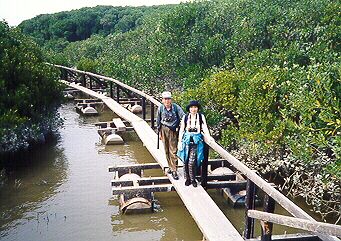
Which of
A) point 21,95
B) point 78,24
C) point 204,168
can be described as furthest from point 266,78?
point 78,24

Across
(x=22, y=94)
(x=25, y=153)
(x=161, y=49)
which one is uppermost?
(x=161, y=49)

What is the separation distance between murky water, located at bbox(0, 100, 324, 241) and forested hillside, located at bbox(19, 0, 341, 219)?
1.40 meters

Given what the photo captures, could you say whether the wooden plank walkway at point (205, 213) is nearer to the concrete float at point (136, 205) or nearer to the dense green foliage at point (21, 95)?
the concrete float at point (136, 205)

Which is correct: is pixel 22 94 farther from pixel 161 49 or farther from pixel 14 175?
pixel 161 49

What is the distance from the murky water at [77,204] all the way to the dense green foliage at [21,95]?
847 millimetres

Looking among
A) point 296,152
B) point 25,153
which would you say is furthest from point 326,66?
point 25,153

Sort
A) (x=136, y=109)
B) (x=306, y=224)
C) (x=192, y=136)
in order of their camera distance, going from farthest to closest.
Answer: (x=136, y=109), (x=192, y=136), (x=306, y=224)

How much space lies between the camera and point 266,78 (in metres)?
9.22

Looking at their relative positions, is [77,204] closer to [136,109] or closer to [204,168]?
[204,168]

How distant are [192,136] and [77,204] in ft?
11.7

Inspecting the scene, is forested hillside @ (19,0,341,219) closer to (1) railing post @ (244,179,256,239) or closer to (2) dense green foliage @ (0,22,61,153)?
(1) railing post @ (244,179,256,239)

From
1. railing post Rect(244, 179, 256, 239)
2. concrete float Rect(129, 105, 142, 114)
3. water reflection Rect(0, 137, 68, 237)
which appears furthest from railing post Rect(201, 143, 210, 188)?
concrete float Rect(129, 105, 142, 114)

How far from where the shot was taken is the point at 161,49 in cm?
1670

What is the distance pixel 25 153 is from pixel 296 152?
8245mm
